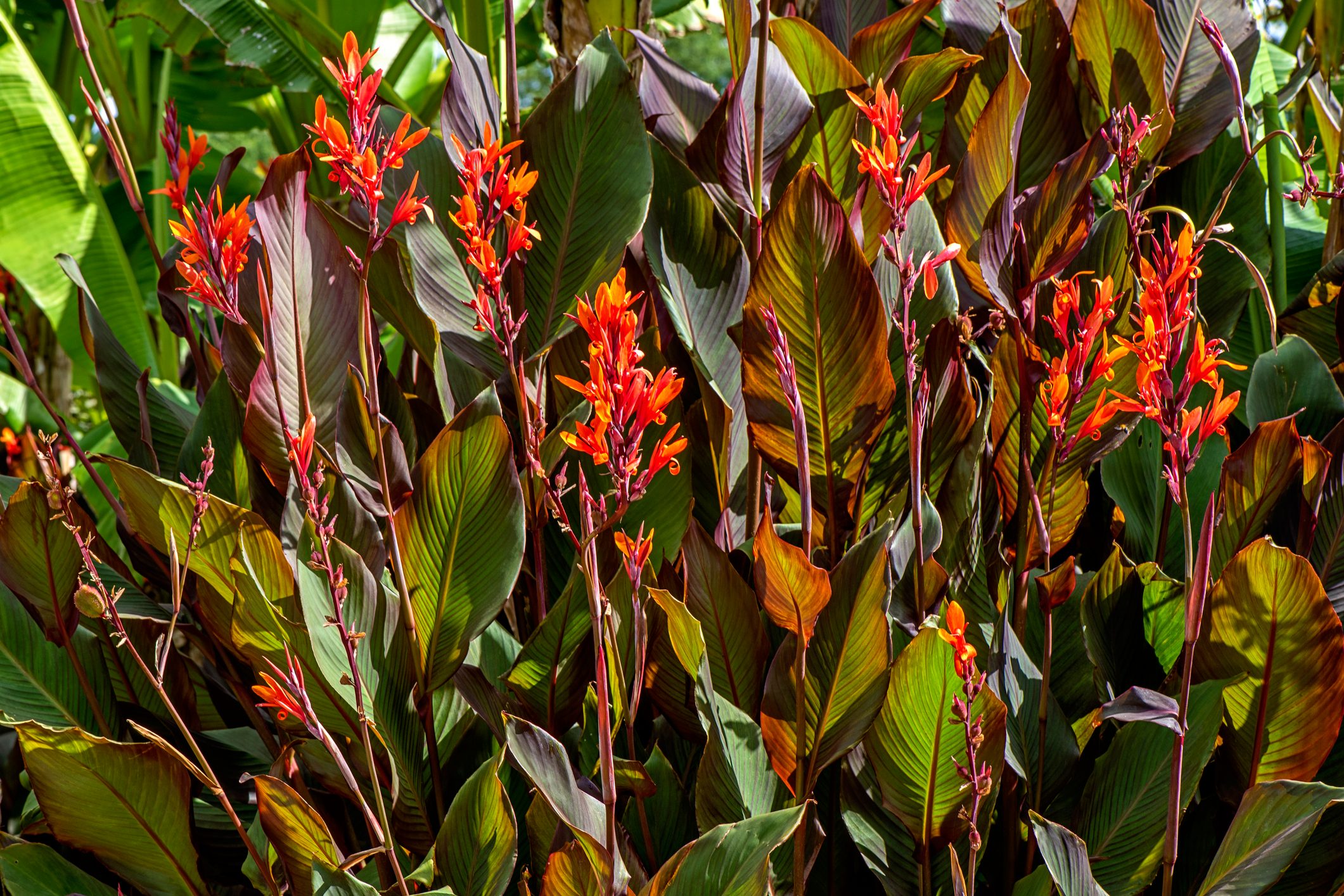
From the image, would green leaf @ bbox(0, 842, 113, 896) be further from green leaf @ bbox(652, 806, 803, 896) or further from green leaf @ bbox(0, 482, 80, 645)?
green leaf @ bbox(652, 806, 803, 896)

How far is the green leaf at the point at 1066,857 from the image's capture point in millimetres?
589

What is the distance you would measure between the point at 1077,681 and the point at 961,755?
0.20m

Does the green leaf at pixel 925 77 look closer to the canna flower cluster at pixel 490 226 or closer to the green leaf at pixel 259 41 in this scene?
the canna flower cluster at pixel 490 226

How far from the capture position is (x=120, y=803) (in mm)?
711

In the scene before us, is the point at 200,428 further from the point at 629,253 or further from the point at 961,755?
the point at 961,755

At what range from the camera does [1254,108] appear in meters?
1.12

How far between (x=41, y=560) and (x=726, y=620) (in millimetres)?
506

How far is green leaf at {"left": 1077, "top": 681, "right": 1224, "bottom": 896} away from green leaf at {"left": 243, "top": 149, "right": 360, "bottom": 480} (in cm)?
61

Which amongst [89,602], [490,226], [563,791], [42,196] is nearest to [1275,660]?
[563,791]

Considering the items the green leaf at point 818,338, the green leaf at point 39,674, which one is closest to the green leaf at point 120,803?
the green leaf at point 39,674

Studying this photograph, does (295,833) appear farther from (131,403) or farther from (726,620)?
(131,403)

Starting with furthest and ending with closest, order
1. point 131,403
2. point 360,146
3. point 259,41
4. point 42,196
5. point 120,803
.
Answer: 1. point 259,41
2. point 42,196
3. point 131,403
4. point 120,803
5. point 360,146

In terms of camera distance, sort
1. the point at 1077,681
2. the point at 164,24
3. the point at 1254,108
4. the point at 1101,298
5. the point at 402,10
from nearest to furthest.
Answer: the point at 1101,298, the point at 1077,681, the point at 1254,108, the point at 164,24, the point at 402,10

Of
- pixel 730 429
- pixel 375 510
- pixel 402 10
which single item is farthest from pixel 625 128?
pixel 402 10
